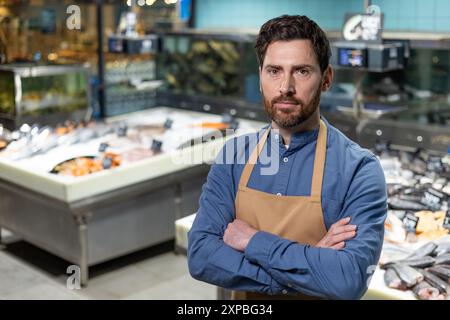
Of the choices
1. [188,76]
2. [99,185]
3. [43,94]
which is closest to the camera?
[99,185]

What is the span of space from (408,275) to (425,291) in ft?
0.35

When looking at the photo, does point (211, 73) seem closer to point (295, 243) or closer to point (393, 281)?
point (393, 281)

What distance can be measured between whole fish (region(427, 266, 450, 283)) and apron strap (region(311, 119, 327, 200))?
102cm

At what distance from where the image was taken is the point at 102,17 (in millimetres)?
7730

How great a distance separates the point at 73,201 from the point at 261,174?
8.60 ft

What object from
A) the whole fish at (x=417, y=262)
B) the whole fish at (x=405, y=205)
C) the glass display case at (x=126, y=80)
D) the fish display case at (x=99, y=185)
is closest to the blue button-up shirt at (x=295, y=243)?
the whole fish at (x=417, y=262)

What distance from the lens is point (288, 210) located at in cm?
179

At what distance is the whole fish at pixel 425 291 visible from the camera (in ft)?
8.21

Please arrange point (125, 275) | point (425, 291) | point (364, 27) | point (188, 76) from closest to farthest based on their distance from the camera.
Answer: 1. point (425, 291)
2. point (364, 27)
3. point (125, 275)
4. point (188, 76)

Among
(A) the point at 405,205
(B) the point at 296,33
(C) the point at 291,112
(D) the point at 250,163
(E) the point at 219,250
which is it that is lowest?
(A) the point at 405,205

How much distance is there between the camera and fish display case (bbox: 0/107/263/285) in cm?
434

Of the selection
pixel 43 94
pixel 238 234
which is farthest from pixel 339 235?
pixel 43 94

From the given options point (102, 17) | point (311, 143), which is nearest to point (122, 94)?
point (102, 17)

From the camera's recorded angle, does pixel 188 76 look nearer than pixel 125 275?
No
